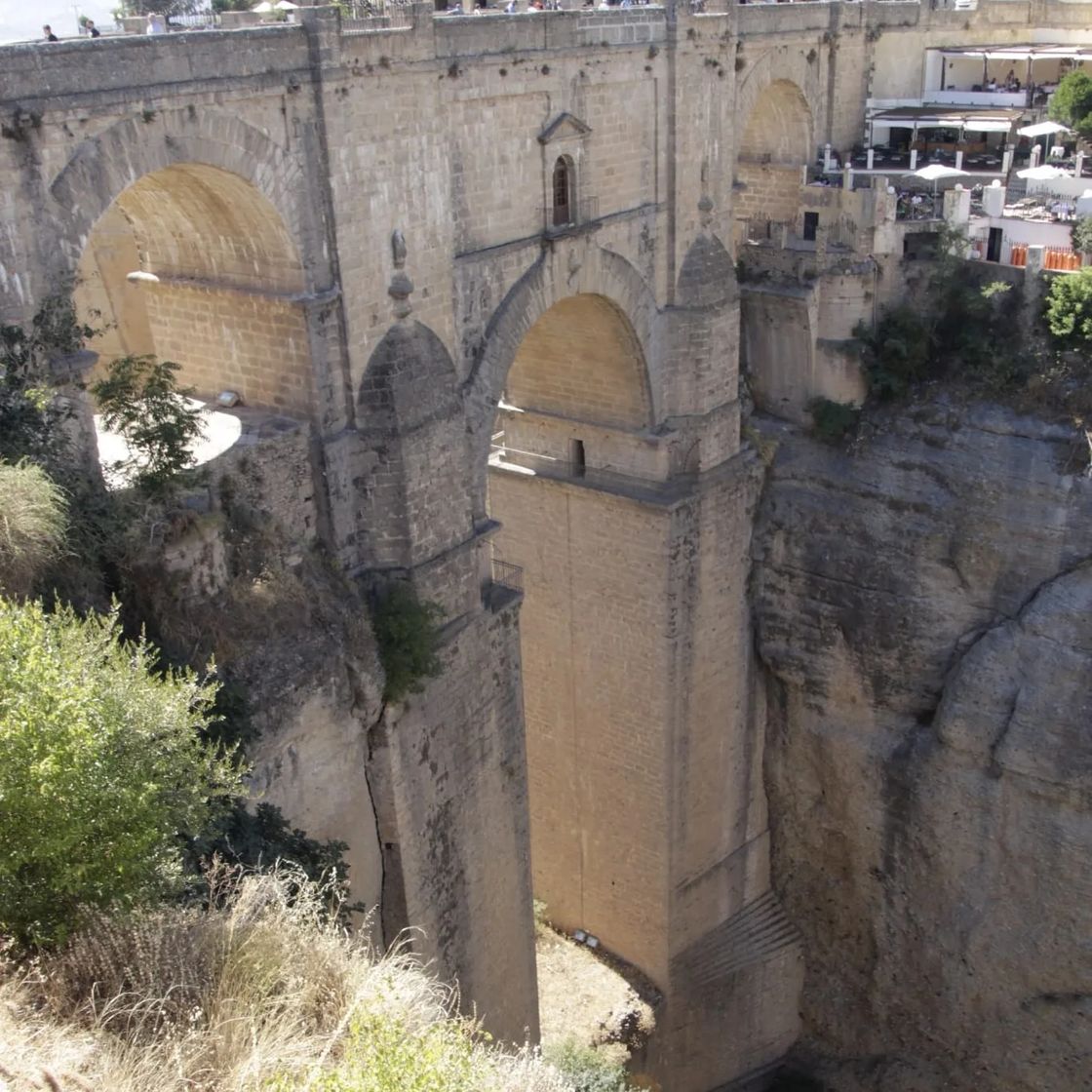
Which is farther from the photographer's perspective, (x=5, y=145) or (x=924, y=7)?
(x=924, y=7)

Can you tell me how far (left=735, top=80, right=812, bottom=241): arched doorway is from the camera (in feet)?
68.0

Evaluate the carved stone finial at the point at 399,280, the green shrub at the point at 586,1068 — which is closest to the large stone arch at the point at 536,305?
the carved stone finial at the point at 399,280

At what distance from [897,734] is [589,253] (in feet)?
27.2

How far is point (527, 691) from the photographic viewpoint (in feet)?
63.1

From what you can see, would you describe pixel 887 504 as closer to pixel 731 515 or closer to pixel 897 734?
pixel 731 515

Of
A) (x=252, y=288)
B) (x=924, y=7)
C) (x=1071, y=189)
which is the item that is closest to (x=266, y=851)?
(x=252, y=288)

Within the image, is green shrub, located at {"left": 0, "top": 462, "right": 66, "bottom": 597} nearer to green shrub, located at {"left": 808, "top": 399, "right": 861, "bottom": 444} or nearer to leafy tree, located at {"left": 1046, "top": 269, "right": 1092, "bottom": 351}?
green shrub, located at {"left": 808, "top": 399, "right": 861, "bottom": 444}

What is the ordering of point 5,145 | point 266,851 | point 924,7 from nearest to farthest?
point 5,145
point 266,851
point 924,7

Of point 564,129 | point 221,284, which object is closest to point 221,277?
point 221,284

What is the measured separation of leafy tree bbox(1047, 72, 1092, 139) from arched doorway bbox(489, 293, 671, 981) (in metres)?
10.6

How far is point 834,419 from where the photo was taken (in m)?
18.3

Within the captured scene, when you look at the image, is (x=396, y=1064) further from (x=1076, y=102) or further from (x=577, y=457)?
(x=1076, y=102)

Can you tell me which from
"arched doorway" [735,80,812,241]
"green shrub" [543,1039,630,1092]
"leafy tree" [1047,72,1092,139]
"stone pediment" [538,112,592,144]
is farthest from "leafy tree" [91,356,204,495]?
"leafy tree" [1047,72,1092,139]

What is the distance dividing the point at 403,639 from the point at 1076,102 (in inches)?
649
